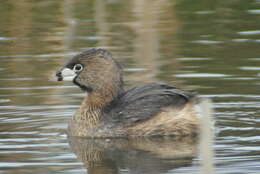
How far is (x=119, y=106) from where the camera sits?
9.77 meters

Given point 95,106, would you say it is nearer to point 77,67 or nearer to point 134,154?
point 77,67

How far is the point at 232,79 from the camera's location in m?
12.0

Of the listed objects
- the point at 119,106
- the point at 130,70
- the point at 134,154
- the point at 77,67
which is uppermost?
A: the point at 77,67

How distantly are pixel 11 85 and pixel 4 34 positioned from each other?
200 inches

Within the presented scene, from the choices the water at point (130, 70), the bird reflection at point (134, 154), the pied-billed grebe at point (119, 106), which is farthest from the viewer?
the pied-billed grebe at point (119, 106)

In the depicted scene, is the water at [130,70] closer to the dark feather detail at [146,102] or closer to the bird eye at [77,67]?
the dark feather detail at [146,102]

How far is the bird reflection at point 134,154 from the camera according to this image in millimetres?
8133

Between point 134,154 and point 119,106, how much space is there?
1152 mm

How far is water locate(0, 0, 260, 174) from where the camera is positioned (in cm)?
851

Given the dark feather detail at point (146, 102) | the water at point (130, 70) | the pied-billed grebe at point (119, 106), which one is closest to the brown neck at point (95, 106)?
the pied-billed grebe at point (119, 106)

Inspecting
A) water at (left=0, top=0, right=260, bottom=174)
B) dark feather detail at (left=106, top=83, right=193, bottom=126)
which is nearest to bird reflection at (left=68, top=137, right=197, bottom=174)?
water at (left=0, top=0, right=260, bottom=174)

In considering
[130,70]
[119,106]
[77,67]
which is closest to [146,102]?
[119,106]

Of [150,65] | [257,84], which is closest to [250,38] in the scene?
[150,65]

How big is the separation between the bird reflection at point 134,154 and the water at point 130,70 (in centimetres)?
1
